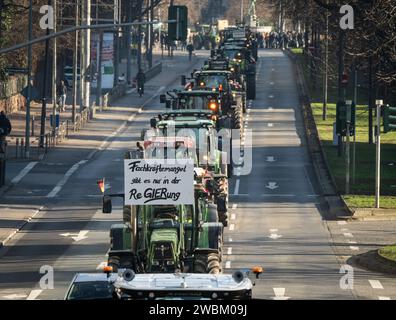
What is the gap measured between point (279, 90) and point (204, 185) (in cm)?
6251

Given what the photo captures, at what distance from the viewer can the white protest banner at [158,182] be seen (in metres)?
26.2

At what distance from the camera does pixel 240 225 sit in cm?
4316

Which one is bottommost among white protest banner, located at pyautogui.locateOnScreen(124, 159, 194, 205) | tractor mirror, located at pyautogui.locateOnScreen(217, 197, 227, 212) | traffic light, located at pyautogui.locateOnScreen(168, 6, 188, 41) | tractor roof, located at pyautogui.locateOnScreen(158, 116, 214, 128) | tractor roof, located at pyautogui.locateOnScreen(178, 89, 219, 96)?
tractor mirror, located at pyautogui.locateOnScreen(217, 197, 227, 212)

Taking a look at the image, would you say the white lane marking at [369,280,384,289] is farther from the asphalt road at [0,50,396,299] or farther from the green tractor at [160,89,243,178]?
the green tractor at [160,89,243,178]

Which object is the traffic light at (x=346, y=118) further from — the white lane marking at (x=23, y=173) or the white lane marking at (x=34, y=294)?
the white lane marking at (x=34, y=294)

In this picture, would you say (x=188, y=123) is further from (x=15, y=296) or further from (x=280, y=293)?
(x=15, y=296)

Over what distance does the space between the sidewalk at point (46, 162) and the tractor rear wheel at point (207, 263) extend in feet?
42.6

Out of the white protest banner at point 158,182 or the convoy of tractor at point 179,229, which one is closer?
the convoy of tractor at point 179,229

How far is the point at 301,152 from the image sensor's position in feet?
206

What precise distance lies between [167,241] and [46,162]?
106ft

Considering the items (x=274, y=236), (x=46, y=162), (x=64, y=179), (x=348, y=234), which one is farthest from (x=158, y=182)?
(x=46, y=162)

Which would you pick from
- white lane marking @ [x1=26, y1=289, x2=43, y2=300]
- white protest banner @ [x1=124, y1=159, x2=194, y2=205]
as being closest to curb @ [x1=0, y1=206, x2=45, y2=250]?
white lane marking @ [x1=26, y1=289, x2=43, y2=300]

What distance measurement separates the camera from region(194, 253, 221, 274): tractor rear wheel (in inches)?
1057

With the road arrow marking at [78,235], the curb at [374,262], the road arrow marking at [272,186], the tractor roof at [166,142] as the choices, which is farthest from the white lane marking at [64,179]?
the curb at [374,262]
